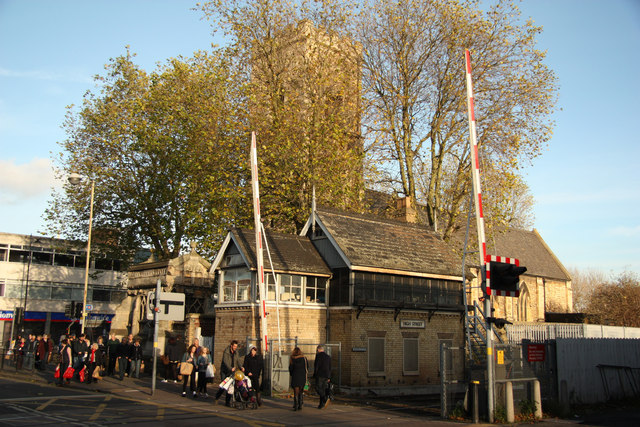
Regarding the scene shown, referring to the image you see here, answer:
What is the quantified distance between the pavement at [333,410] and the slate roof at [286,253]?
480cm

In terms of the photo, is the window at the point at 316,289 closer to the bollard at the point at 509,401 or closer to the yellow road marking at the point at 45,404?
the yellow road marking at the point at 45,404

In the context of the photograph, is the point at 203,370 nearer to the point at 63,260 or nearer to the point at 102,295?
the point at 63,260

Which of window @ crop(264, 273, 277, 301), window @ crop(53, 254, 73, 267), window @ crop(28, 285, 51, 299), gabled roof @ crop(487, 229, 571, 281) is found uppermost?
gabled roof @ crop(487, 229, 571, 281)

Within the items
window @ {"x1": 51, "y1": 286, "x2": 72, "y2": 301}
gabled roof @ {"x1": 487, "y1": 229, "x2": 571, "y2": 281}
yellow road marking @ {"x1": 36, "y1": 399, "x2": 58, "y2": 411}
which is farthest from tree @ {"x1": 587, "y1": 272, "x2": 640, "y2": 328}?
window @ {"x1": 51, "y1": 286, "x2": 72, "y2": 301}

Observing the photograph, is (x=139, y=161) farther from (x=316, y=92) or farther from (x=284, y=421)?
(x=284, y=421)

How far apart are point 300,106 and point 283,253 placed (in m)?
10.7

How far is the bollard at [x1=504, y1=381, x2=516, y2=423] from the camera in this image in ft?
45.0

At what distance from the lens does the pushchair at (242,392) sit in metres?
15.8

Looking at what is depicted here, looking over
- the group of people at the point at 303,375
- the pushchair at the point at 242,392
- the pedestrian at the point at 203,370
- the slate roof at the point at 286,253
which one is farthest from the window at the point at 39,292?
the group of people at the point at 303,375

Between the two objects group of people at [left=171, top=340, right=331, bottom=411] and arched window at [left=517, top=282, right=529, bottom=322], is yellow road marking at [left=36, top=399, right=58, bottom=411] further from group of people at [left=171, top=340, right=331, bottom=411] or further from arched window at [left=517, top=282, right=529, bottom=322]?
arched window at [left=517, top=282, right=529, bottom=322]

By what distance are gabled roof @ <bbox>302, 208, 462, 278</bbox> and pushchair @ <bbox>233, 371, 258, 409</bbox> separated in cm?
725

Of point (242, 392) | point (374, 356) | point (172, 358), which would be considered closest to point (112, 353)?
point (172, 358)

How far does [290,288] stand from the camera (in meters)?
22.2

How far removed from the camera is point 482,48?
3072 cm
